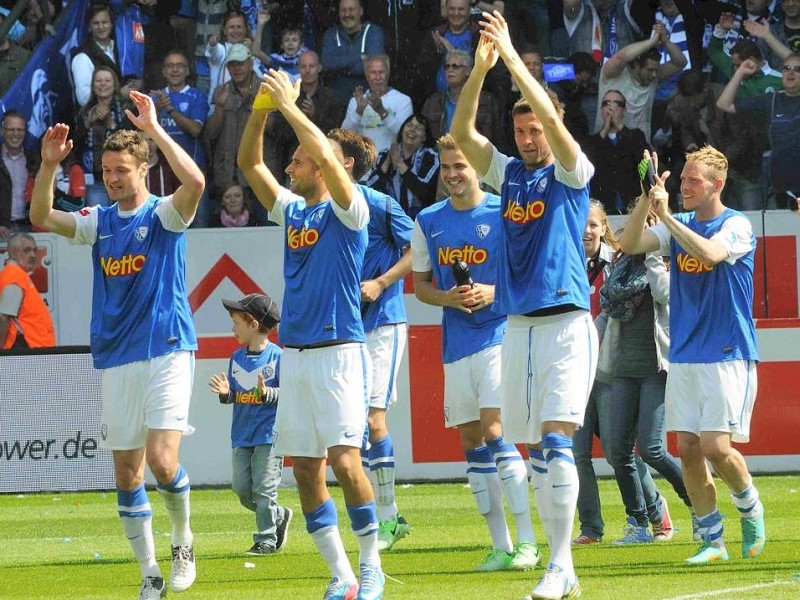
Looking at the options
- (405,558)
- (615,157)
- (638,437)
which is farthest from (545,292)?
(615,157)

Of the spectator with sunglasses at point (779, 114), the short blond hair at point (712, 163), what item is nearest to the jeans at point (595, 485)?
the short blond hair at point (712, 163)

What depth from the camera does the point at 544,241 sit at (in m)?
6.74

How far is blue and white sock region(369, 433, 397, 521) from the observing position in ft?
30.7

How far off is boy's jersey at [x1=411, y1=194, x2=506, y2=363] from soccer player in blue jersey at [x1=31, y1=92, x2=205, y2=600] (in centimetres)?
181

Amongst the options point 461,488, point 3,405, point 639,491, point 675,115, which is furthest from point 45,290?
point 639,491

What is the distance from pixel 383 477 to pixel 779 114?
8.28 metres

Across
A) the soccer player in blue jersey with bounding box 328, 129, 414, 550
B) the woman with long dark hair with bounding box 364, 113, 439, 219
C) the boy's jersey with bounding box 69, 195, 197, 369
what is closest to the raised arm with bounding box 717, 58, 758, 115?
the woman with long dark hair with bounding box 364, 113, 439, 219

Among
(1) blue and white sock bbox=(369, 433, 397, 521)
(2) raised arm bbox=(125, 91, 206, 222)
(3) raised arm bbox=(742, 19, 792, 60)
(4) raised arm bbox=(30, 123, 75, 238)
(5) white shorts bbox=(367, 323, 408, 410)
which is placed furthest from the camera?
(3) raised arm bbox=(742, 19, 792, 60)

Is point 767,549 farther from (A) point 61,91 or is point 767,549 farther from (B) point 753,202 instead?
(A) point 61,91

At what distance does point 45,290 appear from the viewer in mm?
15625

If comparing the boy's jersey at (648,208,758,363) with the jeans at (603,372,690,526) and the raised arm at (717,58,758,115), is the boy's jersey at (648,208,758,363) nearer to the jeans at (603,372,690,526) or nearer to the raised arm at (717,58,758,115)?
the jeans at (603,372,690,526)

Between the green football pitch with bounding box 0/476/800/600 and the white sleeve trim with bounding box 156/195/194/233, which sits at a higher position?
the white sleeve trim with bounding box 156/195/194/233

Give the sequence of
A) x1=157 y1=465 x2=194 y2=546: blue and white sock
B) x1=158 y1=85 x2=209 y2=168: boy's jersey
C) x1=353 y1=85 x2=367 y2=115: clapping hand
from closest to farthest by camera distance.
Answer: x1=157 y1=465 x2=194 y2=546: blue and white sock < x1=353 y1=85 x2=367 y2=115: clapping hand < x1=158 y1=85 x2=209 y2=168: boy's jersey

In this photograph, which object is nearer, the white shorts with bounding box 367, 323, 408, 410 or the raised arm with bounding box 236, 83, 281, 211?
the raised arm with bounding box 236, 83, 281, 211
